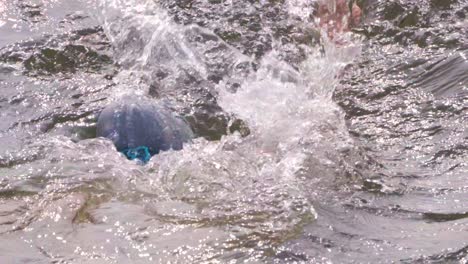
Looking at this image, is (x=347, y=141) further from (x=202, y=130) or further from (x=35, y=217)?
(x=35, y=217)

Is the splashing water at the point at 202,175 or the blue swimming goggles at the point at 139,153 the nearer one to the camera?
the splashing water at the point at 202,175

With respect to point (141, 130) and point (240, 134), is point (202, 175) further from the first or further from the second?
point (240, 134)

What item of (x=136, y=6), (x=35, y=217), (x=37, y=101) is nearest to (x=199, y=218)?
(x=35, y=217)

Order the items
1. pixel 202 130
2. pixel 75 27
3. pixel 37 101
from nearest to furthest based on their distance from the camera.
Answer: pixel 202 130 → pixel 37 101 → pixel 75 27

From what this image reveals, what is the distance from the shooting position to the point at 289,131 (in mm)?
4285

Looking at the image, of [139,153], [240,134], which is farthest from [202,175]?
[240,134]

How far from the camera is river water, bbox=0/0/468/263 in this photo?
3320 mm

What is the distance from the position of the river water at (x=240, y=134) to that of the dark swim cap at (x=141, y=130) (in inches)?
3.1

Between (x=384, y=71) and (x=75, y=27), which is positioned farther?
(x=75, y=27)

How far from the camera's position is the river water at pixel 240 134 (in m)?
3.32

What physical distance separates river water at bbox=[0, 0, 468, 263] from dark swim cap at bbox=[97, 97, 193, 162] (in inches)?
3.1

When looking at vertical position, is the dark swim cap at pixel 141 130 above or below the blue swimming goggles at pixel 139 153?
above

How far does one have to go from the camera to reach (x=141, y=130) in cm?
412

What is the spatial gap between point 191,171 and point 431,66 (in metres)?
1.74
